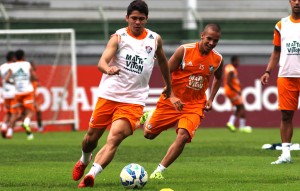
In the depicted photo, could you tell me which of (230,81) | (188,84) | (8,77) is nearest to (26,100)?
(8,77)

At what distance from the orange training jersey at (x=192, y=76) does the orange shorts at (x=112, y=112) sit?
1.65 metres

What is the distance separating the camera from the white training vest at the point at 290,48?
15.1 meters

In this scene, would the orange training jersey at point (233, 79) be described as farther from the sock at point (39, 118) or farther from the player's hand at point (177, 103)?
the player's hand at point (177, 103)

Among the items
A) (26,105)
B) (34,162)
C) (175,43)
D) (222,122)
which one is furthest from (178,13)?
(34,162)

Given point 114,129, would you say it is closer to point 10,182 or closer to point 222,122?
point 10,182

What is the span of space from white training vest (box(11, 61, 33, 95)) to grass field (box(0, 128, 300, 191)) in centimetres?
366

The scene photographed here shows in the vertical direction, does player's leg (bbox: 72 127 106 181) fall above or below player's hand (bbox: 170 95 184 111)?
below

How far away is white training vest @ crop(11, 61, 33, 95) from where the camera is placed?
27.3m

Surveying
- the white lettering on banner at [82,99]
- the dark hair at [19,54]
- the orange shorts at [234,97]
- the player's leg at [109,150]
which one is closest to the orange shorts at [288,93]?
the player's leg at [109,150]

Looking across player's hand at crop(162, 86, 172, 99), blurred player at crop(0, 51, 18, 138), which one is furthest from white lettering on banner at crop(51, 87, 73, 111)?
player's hand at crop(162, 86, 172, 99)

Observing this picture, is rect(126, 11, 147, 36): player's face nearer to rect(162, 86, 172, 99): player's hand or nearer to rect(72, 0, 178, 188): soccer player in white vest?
rect(72, 0, 178, 188): soccer player in white vest

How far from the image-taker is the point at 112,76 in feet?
38.9

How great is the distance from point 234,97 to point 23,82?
732 cm

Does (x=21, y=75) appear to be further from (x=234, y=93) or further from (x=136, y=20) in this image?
(x=136, y=20)
